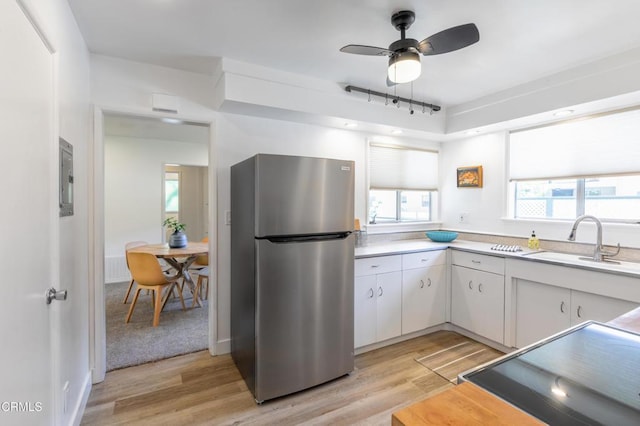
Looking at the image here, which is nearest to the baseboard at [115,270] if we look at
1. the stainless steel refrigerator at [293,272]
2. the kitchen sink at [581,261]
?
the stainless steel refrigerator at [293,272]

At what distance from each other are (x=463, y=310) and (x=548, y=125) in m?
2.07

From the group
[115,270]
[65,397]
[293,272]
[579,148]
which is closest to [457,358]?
[293,272]

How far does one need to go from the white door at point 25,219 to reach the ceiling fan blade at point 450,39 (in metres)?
1.85

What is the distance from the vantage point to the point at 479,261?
3.02m

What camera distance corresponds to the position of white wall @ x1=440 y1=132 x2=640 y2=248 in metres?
2.96

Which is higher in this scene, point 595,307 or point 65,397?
point 595,307

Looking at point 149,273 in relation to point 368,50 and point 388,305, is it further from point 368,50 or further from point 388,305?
point 368,50

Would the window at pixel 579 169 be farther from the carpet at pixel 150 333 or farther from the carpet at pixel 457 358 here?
the carpet at pixel 150 333

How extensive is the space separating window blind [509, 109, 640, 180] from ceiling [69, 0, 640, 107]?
1.99ft

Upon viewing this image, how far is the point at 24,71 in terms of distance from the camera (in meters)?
1.10

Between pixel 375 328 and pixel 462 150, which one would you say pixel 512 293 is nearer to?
pixel 375 328

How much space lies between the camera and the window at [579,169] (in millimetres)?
2555

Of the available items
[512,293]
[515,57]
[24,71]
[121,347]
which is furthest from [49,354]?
[515,57]

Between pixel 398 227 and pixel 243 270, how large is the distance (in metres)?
2.19
